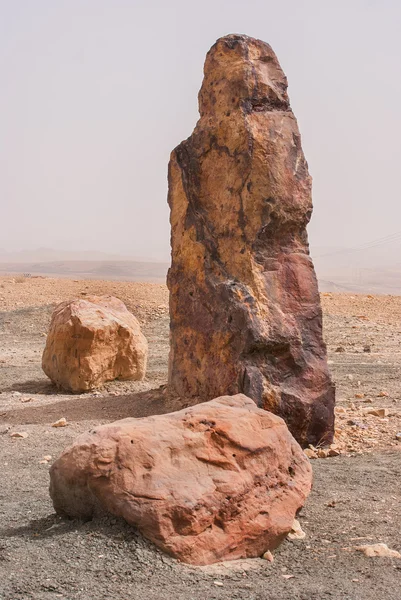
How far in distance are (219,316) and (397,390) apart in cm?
296

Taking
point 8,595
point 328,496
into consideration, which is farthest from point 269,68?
point 8,595

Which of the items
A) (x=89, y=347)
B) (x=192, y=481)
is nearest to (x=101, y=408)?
(x=89, y=347)

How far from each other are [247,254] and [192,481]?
2.95 m

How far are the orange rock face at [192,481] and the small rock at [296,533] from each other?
12 cm

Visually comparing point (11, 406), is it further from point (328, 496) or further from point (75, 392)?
point (328, 496)

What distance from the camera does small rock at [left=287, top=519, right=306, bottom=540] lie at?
3871 mm

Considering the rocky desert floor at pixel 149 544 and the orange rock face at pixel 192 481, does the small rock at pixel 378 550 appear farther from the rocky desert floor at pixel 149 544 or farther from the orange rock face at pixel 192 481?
the orange rock face at pixel 192 481

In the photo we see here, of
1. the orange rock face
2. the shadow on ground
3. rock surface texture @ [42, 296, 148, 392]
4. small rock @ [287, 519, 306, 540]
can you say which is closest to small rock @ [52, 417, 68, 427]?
the shadow on ground

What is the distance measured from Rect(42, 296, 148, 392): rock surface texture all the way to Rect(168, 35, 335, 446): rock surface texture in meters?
1.50

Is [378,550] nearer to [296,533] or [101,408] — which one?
[296,533]

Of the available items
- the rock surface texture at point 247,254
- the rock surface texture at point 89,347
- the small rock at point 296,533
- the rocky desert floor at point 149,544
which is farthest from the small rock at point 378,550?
the rock surface texture at point 89,347

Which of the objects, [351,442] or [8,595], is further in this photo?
[351,442]

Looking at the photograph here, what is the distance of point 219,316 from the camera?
627 centimetres

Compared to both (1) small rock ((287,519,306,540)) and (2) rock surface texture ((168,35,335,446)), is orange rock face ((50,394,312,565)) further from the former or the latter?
(2) rock surface texture ((168,35,335,446))
